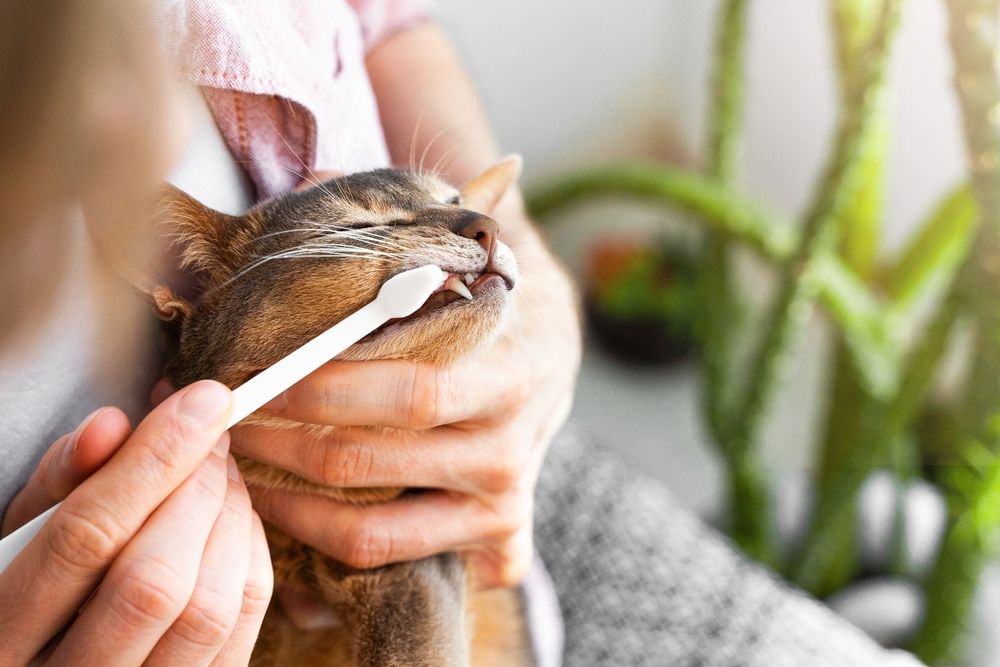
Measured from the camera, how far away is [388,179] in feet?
1.72

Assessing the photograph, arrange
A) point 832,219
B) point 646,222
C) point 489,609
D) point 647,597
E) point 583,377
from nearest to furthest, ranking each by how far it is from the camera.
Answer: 1. point 489,609
2. point 647,597
3. point 832,219
4. point 583,377
5. point 646,222

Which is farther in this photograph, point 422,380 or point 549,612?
point 549,612

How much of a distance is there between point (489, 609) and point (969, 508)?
551mm

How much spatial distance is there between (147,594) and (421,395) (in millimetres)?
191

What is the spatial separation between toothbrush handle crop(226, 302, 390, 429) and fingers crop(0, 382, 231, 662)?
13mm

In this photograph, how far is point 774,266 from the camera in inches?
47.3

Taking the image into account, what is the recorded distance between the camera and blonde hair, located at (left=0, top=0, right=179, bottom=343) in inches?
10.3

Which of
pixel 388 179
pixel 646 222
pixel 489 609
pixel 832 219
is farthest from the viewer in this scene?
pixel 646 222

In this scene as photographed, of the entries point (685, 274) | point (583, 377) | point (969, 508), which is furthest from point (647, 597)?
point (685, 274)

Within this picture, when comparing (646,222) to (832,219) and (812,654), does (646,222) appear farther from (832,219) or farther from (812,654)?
(812,654)

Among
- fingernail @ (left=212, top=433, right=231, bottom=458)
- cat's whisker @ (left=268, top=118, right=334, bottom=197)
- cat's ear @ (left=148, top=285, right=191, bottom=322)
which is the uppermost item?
cat's whisker @ (left=268, top=118, right=334, bottom=197)

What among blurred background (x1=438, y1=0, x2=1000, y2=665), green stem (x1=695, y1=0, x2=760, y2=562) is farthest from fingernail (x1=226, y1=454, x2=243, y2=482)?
green stem (x1=695, y1=0, x2=760, y2=562)

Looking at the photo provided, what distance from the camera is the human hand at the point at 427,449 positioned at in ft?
1.62

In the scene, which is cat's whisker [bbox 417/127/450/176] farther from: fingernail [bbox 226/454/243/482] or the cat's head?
fingernail [bbox 226/454/243/482]
